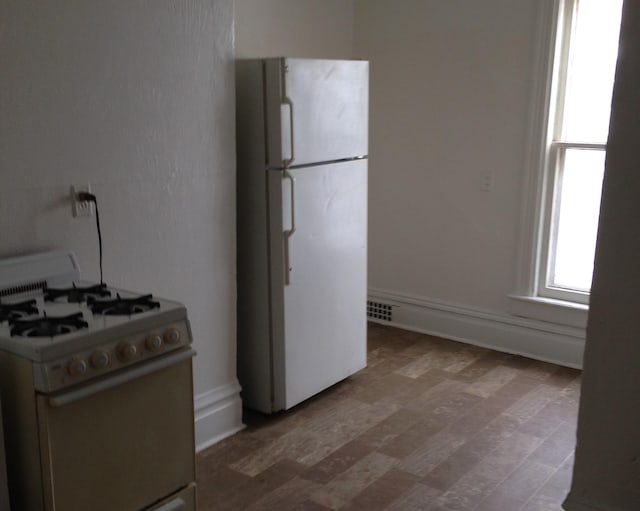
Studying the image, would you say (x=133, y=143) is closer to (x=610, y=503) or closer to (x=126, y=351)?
(x=126, y=351)

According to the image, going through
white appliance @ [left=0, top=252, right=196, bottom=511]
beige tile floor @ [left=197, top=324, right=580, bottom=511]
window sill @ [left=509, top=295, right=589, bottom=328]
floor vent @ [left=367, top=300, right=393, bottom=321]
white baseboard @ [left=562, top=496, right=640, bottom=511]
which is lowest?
beige tile floor @ [left=197, top=324, right=580, bottom=511]

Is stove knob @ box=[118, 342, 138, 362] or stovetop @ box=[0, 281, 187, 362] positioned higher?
stovetop @ box=[0, 281, 187, 362]

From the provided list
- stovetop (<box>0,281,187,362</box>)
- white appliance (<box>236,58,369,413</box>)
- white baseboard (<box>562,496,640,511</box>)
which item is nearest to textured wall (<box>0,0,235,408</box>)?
white appliance (<box>236,58,369,413</box>)

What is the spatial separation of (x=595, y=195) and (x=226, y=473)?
2563mm

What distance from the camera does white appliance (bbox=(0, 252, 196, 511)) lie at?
1.94 m

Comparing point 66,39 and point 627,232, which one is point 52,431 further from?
point 627,232

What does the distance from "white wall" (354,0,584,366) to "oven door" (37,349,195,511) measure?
2609 mm

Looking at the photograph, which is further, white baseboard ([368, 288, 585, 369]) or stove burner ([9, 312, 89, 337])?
white baseboard ([368, 288, 585, 369])

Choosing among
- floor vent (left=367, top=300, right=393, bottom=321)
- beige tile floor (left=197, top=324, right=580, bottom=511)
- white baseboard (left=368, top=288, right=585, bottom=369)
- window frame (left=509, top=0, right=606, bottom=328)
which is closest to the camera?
beige tile floor (left=197, top=324, right=580, bottom=511)

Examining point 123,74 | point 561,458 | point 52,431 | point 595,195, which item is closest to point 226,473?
point 52,431

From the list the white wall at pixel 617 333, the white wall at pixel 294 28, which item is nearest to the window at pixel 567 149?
the white wall at pixel 294 28

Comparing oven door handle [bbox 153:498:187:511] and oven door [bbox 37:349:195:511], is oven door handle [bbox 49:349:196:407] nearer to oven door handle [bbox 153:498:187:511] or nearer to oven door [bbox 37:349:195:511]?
oven door [bbox 37:349:195:511]

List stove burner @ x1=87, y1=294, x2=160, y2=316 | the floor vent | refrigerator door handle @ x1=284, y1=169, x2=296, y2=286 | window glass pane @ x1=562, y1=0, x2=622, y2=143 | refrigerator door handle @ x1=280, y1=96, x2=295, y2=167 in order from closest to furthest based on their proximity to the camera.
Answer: stove burner @ x1=87, y1=294, x2=160, y2=316 → refrigerator door handle @ x1=280, y1=96, x2=295, y2=167 → refrigerator door handle @ x1=284, y1=169, x2=296, y2=286 → window glass pane @ x1=562, y1=0, x2=622, y2=143 → the floor vent

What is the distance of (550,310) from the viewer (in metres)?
4.21
